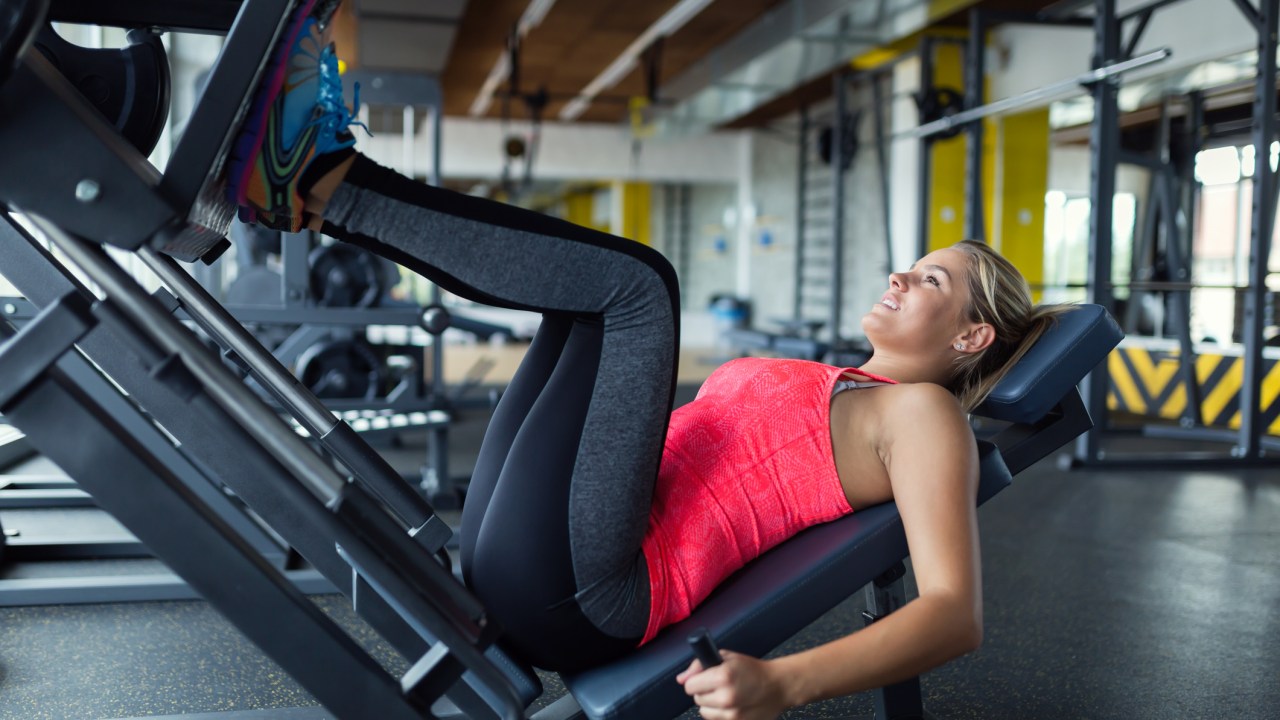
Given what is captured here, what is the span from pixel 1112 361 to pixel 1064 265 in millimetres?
3901

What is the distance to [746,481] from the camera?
3.83 ft

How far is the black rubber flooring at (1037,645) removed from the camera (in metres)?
1.67

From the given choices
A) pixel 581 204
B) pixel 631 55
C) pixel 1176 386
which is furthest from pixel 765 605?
pixel 581 204

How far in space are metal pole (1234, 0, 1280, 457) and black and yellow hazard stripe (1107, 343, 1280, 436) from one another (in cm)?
77

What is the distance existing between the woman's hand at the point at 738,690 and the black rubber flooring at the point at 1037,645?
0.75 meters

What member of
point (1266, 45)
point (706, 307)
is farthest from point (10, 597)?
point (706, 307)

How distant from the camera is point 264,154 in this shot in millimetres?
870

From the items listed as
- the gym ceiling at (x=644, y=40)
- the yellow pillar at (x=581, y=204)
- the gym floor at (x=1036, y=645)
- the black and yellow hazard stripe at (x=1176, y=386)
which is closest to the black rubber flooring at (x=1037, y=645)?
the gym floor at (x=1036, y=645)

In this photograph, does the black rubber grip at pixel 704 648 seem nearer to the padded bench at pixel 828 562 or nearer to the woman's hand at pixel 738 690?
the woman's hand at pixel 738 690

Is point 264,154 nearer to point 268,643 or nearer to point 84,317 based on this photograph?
point 84,317

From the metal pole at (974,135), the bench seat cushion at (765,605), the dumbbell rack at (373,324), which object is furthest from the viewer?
the metal pole at (974,135)

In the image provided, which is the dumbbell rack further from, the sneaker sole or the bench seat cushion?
the sneaker sole

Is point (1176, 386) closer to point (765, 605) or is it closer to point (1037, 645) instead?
point (1037, 645)

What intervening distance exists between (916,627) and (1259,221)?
3.63 metres
